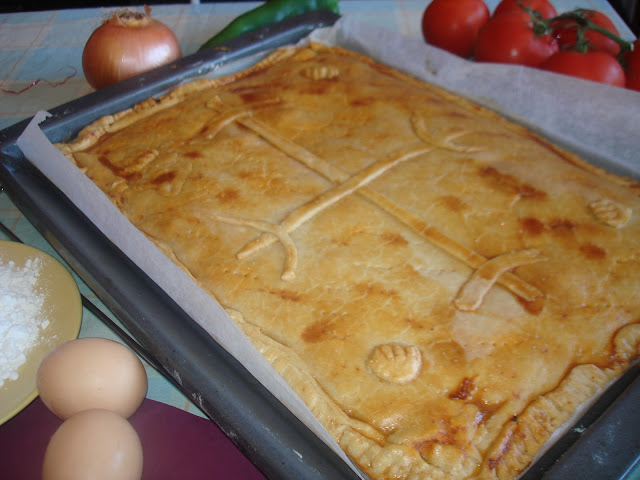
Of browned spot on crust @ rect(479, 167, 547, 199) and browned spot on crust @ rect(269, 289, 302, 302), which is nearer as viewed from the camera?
browned spot on crust @ rect(269, 289, 302, 302)

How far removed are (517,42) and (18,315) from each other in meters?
2.17

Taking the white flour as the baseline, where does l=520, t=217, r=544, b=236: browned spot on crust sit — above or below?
above

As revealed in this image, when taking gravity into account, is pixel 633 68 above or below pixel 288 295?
above

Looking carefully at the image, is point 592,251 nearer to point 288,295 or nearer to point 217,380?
point 288,295

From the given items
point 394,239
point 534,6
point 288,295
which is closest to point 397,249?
point 394,239

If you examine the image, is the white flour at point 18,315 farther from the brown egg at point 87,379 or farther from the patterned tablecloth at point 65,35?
the patterned tablecloth at point 65,35

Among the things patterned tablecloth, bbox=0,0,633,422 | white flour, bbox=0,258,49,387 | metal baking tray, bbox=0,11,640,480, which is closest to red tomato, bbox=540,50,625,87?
patterned tablecloth, bbox=0,0,633,422

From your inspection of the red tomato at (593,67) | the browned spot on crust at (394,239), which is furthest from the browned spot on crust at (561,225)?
the red tomato at (593,67)

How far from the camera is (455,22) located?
2568 mm

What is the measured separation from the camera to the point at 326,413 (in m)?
1.17

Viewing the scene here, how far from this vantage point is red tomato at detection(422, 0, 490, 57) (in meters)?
2.57

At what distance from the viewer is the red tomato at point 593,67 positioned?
6.73 feet

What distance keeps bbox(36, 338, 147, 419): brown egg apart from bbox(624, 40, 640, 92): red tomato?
7.27 feet

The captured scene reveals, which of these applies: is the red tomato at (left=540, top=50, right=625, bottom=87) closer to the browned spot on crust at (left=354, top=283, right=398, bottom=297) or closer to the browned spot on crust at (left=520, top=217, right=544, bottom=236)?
the browned spot on crust at (left=520, top=217, right=544, bottom=236)
